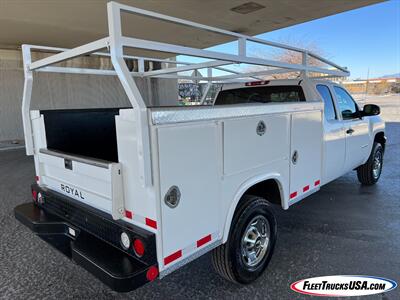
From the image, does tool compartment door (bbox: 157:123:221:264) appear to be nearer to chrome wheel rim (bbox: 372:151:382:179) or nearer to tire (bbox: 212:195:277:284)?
tire (bbox: 212:195:277:284)

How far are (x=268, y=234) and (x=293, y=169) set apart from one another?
72 centimetres

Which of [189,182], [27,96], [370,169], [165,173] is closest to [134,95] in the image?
[165,173]

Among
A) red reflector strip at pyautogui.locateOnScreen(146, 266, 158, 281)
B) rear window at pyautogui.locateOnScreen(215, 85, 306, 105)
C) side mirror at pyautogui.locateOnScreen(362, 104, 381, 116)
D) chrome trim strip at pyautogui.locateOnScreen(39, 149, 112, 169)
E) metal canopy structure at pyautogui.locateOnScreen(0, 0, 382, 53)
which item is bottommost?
red reflector strip at pyautogui.locateOnScreen(146, 266, 158, 281)

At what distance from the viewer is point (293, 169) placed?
3176 millimetres

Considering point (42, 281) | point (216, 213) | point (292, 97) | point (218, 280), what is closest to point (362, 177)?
point (292, 97)

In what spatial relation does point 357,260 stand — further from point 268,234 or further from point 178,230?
point 178,230

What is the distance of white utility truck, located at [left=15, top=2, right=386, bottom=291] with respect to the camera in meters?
1.90

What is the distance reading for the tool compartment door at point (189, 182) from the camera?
1915 mm

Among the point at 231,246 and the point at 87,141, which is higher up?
the point at 87,141

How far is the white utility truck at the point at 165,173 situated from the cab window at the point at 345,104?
27.4 inches

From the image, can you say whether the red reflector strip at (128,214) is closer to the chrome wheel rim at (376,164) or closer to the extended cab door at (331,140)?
the extended cab door at (331,140)

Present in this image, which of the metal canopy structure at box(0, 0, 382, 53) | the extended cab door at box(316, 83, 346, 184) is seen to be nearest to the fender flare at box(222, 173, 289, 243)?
the extended cab door at box(316, 83, 346, 184)

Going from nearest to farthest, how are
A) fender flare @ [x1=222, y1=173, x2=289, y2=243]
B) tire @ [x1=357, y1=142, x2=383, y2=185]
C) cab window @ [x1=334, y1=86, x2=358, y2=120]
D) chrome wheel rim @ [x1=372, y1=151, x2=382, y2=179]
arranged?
fender flare @ [x1=222, y1=173, x2=289, y2=243]
cab window @ [x1=334, y1=86, x2=358, y2=120]
tire @ [x1=357, y1=142, x2=383, y2=185]
chrome wheel rim @ [x1=372, y1=151, x2=382, y2=179]

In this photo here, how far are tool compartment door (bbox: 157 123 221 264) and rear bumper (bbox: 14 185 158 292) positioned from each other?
0.62 ft
